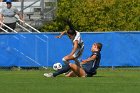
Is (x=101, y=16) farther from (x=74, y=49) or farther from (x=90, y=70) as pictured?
(x=74, y=49)

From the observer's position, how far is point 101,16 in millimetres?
36531

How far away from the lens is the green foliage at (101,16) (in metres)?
36.1

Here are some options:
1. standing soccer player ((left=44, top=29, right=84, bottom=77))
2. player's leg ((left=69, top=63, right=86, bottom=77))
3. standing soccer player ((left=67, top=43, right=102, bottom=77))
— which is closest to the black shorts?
standing soccer player ((left=67, top=43, right=102, bottom=77))

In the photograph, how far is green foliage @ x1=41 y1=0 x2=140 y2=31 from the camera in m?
36.1

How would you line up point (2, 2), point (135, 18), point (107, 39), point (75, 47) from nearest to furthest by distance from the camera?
1. point (75, 47)
2. point (107, 39)
3. point (2, 2)
4. point (135, 18)

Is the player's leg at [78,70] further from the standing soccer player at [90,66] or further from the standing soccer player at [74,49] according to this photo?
the standing soccer player at [74,49]

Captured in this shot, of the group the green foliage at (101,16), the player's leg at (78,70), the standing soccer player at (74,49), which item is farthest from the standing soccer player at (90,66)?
the green foliage at (101,16)

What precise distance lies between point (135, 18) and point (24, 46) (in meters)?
11.3

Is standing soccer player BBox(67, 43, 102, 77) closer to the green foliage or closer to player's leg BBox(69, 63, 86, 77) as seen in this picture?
player's leg BBox(69, 63, 86, 77)

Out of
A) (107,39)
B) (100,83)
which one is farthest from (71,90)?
(107,39)

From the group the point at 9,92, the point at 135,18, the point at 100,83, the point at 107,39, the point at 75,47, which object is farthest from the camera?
the point at 135,18

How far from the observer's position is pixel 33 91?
1334cm

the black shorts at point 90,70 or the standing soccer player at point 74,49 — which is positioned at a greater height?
the standing soccer player at point 74,49

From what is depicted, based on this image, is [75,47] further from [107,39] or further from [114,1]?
[114,1]
